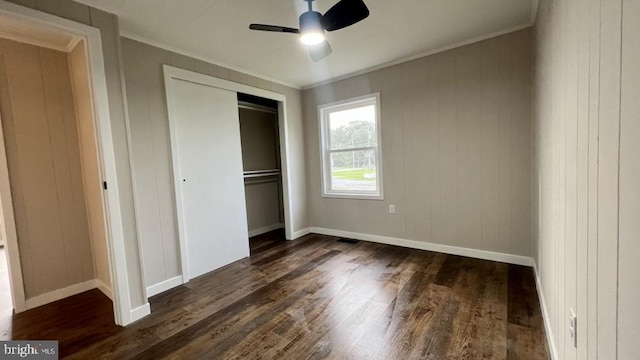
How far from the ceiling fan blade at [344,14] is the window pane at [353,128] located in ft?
6.68

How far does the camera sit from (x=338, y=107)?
13.5 feet

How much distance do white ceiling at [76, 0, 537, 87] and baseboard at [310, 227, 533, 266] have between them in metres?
2.34

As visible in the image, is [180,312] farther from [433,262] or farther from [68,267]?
[433,262]

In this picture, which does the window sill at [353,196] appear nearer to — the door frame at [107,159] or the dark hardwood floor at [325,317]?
the dark hardwood floor at [325,317]

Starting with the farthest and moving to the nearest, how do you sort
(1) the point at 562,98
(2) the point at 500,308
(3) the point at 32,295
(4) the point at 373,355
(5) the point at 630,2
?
(3) the point at 32,295, (2) the point at 500,308, (4) the point at 373,355, (1) the point at 562,98, (5) the point at 630,2

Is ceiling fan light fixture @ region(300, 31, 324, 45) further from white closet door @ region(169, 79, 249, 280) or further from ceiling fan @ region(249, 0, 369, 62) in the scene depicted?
white closet door @ region(169, 79, 249, 280)

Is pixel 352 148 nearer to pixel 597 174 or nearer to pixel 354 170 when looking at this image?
pixel 354 170

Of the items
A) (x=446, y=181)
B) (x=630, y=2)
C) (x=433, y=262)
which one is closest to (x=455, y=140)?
(x=446, y=181)

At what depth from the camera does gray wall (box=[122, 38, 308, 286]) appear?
2496mm

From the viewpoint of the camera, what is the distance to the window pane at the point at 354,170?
12.8 ft

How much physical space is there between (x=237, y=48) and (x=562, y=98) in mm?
2745

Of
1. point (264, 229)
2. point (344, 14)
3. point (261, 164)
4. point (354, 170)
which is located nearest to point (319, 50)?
point (344, 14)

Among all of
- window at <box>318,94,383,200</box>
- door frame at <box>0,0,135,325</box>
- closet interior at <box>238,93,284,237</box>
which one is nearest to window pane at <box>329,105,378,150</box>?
window at <box>318,94,383,200</box>

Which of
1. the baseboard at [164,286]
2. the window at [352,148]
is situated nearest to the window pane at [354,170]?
the window at [352,148]
